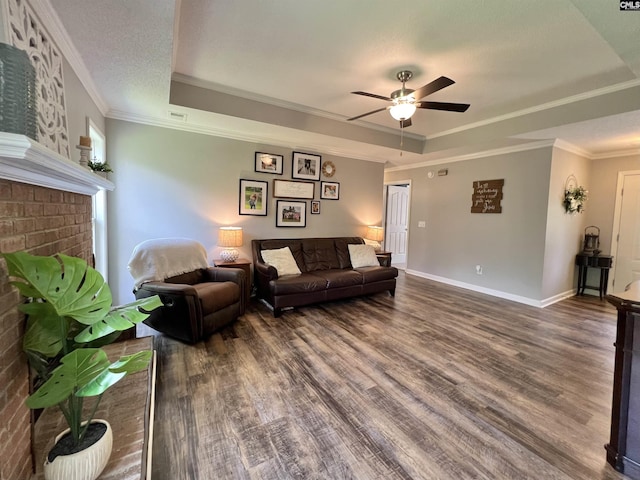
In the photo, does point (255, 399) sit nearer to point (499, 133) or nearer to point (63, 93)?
point (63, 93)

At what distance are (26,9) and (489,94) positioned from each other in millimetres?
3821

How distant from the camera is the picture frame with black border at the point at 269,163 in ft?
13.8

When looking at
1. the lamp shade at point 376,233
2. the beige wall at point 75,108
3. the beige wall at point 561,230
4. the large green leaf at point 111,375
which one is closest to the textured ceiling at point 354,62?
the beige wall at point 75,108

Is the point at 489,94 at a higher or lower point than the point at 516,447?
higher

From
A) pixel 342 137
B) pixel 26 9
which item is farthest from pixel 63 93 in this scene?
pixel 342 137

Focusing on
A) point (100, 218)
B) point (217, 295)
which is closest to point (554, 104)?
point (217, 295)

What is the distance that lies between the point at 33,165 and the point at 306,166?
3822 mm

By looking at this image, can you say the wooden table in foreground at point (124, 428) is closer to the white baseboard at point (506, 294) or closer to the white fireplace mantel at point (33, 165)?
the white fireplace mantel at point (33, 165)

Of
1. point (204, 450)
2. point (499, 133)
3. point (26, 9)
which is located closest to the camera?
point (26, 9)

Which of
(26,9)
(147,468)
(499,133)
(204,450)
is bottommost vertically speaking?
(204,450)

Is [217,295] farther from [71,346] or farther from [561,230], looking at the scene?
[561,230]

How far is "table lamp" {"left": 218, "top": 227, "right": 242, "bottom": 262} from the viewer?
12.3 ft

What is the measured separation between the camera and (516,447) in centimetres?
160

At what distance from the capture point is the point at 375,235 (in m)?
5.18
